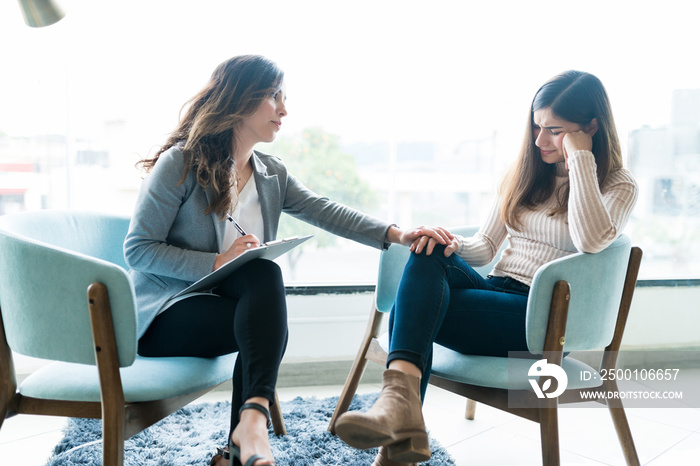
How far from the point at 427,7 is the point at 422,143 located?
63 centimetres

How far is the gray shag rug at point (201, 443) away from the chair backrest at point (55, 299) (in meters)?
0.59

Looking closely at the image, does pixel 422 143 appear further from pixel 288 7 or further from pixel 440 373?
pixel 440 373

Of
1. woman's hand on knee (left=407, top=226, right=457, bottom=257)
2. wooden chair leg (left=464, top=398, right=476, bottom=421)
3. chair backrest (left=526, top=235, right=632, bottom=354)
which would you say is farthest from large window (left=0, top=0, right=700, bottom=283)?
chair backrest (left=526, top=235, right=632, bottom=354)

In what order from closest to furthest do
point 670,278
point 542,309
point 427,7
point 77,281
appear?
point 77,281 → point 542,309 → point 427,7 → point 670,278

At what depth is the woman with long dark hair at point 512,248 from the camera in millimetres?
1277

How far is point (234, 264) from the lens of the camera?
53.2 inches

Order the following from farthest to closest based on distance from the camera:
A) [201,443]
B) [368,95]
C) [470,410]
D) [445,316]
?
[368,95], [470,410], [201,443], [445,316]

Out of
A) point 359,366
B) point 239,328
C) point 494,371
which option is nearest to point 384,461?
point 494,371

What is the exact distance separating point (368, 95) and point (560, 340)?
62.8 inches

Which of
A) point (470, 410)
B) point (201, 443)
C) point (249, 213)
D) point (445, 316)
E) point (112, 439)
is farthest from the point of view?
point (470, 410)

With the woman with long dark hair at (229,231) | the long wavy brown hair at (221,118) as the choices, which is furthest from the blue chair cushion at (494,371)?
the long wavy brown hair at (221,118)

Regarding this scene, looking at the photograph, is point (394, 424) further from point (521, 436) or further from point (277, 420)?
point (521, 436)

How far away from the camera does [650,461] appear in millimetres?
1772

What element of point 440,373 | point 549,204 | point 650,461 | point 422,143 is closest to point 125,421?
point 440,373
